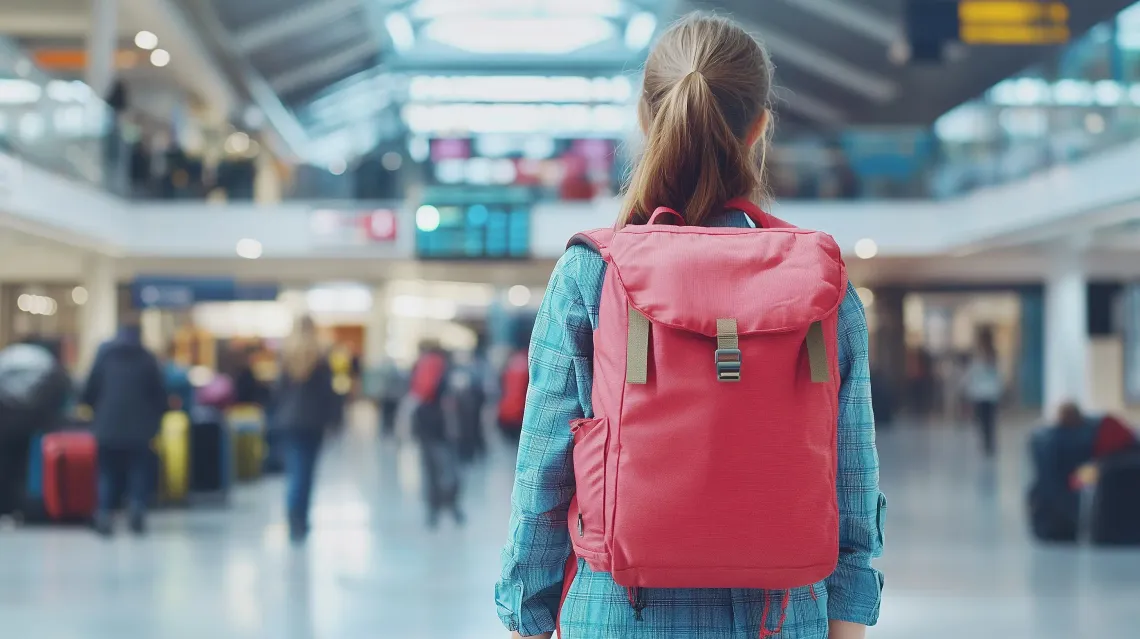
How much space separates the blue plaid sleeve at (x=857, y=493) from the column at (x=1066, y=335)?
17110 mm

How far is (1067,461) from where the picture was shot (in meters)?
10.0

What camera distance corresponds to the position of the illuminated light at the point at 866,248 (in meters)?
21.8

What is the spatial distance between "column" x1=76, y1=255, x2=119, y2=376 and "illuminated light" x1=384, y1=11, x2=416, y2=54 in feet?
38.6

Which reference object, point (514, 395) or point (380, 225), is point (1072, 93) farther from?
point (380, 225)

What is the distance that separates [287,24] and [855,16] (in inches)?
518

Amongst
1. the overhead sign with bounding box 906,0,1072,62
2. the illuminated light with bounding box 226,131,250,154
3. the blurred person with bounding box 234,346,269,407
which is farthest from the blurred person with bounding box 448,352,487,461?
the overhead sign with bounding box 906,0,1072,62

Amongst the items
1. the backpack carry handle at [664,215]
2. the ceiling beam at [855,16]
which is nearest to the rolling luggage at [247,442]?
the backpack carry handle at [664,215]

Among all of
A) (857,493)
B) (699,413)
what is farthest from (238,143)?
(699,413)

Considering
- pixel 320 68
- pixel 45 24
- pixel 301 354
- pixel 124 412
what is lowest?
pixel 124 412

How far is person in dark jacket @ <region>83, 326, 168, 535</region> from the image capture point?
9.82 meters

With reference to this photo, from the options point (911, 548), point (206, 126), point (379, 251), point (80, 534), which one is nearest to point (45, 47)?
point (206, 126)

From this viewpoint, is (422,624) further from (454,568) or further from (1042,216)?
(1042,216)

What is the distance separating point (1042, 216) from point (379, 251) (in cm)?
1178

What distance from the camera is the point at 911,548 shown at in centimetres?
929
